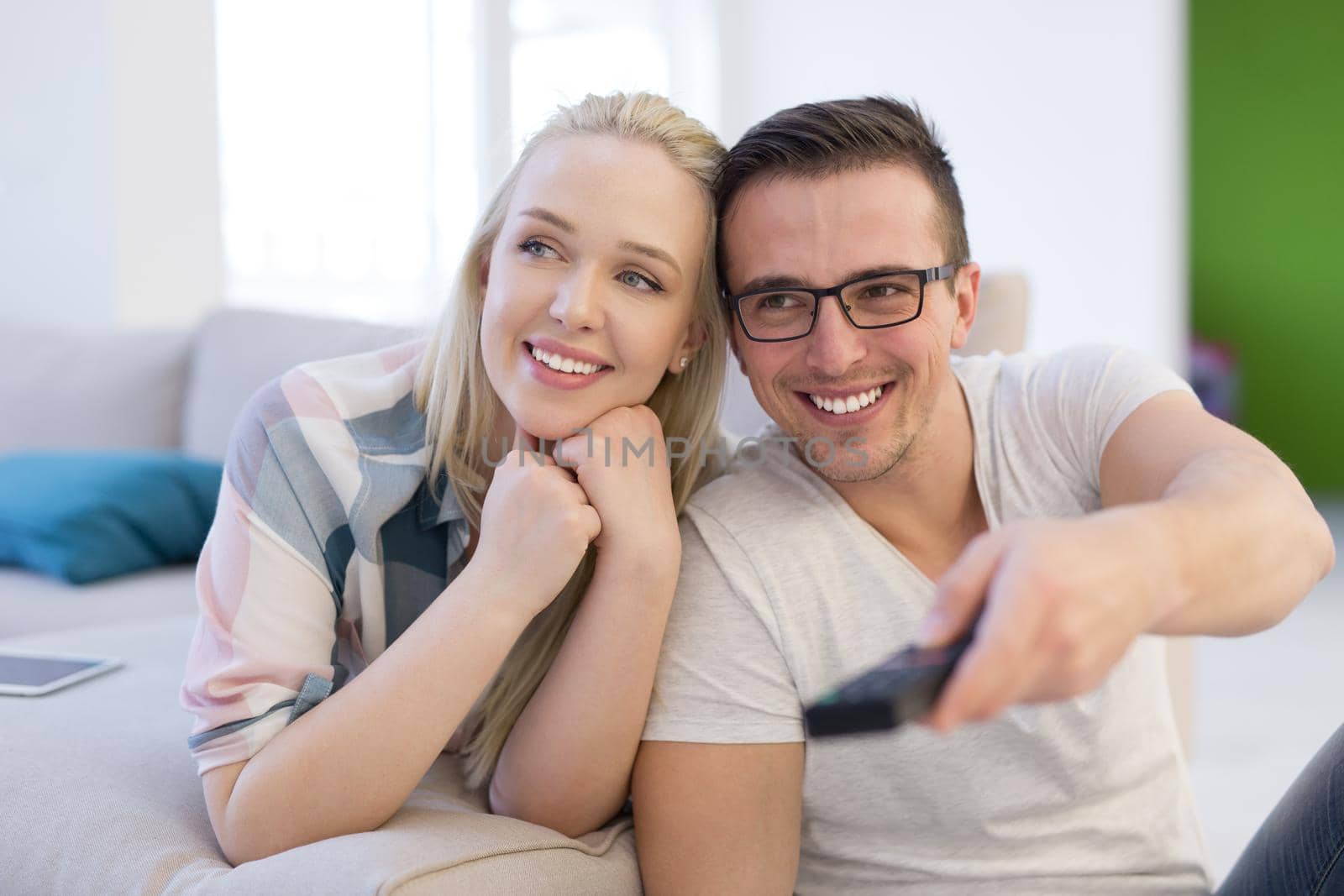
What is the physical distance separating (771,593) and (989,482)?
285 millimetres

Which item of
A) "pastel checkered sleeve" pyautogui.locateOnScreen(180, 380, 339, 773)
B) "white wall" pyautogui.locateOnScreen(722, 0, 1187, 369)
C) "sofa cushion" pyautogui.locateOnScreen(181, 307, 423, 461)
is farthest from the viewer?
"white wall" pyautogui.locateOnScreen(722, 0, 1187, 369)

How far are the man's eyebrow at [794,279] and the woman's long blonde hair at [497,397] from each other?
0.30 feet

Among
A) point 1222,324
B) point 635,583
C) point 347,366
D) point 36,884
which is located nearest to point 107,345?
point 347,366

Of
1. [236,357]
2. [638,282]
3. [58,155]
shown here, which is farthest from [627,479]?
[58,155]

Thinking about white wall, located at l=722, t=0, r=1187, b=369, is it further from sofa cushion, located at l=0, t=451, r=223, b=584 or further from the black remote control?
the black remote control

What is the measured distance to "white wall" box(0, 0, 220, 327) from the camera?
3781mm

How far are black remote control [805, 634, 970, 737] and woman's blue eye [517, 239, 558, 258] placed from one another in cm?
75

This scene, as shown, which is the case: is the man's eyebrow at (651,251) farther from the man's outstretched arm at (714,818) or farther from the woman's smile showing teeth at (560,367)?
the man's outstretched arm at (714,818)

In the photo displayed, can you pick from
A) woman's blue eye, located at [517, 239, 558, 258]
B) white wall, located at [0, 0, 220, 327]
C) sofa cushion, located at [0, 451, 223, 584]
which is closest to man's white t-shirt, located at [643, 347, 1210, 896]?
woman's blue eye, located at [517, 239, 558, 258]

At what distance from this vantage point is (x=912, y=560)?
53.6 inches

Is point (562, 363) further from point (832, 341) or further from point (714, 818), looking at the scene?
point (714, 818)

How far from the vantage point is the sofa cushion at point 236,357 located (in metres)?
2.66

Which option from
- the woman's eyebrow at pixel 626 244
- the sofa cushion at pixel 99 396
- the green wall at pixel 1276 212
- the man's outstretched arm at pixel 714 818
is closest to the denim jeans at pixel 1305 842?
the man's outstretched arm at pixel 714 818

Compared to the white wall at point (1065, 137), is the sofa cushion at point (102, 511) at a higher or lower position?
lower
